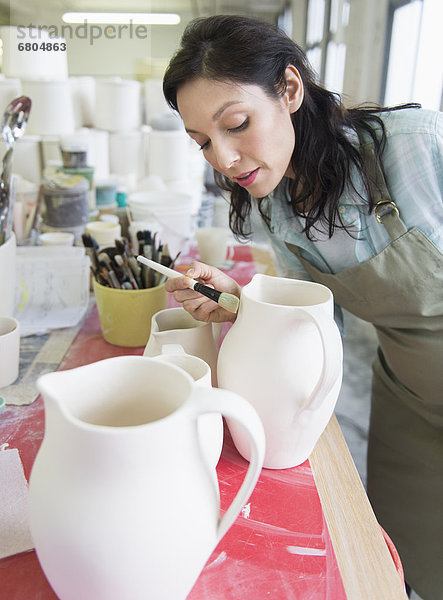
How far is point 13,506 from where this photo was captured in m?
0.58

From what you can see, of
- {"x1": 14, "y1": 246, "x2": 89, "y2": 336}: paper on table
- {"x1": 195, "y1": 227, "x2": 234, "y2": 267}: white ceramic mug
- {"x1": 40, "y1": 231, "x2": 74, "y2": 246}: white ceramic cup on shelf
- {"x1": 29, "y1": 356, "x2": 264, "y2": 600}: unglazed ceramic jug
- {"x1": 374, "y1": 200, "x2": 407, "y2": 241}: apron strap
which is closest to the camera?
{"x1": 29, "y1": 356, "x2": 264, "y2": 600}: unglazed ceramic jug

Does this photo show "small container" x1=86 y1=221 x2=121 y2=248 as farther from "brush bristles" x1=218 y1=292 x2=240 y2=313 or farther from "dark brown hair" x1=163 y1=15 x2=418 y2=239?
"brush bristles" x1=218 y1=292 x2=240 y2=313

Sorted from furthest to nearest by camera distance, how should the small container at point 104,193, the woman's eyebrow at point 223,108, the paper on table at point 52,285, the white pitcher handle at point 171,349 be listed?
the small container at point 104,193 < the paper on table at point 52,285 < the woman's eyebrow at point 223,108 < the white pitcher handle at point 171,349

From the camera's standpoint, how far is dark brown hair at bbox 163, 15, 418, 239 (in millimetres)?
797

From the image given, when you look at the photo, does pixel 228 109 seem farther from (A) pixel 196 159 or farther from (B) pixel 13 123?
(A) pixel 196 159

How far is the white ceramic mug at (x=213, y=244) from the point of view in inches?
57.9

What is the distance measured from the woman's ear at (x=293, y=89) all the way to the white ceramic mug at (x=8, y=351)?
637 millimetres

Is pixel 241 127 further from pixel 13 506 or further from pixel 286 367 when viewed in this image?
pixel 13 506

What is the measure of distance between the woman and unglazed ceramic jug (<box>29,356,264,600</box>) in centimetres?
40

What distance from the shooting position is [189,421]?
405 mm

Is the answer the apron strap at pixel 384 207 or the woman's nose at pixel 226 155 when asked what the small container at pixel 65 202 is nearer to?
the woman's nose at pixel 226 155

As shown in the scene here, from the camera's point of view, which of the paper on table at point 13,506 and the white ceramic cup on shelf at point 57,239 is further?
the white ceramic cup on shelf at point 57,239

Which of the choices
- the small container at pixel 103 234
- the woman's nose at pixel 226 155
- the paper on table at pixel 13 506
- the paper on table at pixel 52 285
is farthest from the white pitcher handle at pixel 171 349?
the small container at pixel 103 234

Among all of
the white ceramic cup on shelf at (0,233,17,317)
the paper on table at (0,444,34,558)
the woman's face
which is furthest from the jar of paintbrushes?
the paper on table at (0,444,34,558)
